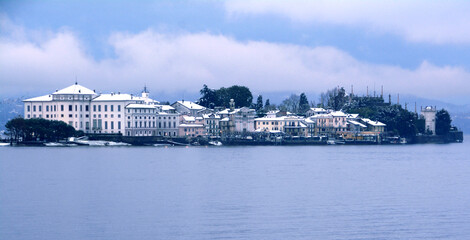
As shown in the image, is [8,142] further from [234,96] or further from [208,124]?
[234,96]

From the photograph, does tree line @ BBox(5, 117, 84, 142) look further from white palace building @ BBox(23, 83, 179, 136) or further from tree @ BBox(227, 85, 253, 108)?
tree @ BBox(227, 85, 253, 108)

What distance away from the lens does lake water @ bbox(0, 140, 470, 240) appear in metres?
25.0

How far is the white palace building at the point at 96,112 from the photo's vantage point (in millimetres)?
101688

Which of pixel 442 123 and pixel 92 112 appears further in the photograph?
pixel 442 123

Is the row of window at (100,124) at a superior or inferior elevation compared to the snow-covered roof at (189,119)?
inferior

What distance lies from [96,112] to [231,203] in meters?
73.5

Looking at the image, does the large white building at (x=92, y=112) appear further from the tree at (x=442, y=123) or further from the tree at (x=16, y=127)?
the tree at (x=442, y=123)

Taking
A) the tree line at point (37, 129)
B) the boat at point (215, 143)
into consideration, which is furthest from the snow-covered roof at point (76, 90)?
the boat at point (215, 143)

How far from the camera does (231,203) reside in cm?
3106

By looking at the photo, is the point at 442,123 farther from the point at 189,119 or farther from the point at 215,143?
the point at 215,143

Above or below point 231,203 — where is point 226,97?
above

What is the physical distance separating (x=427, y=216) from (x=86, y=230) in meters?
10.9

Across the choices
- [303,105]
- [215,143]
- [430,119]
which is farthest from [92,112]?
[430,119]

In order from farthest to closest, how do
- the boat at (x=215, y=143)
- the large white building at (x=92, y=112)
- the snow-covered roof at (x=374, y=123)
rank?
the snow-covered roof at (x=374, y=123) < the boat at (x=215, y=143) < the large white building at (x=92, y=112)
